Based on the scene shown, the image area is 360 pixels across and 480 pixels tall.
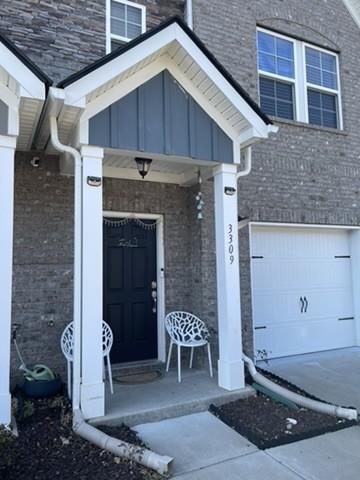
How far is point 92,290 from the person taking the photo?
410 centimetres

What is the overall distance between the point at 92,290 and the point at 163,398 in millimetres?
1536

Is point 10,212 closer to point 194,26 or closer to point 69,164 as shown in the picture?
point 69,164

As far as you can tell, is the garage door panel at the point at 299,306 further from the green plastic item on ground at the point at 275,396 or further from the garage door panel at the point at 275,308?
the green plastic item on ground at the point at 275,396

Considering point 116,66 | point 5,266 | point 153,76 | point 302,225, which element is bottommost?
point 5,266

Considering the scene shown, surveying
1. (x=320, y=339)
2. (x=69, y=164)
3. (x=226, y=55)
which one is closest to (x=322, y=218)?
(x=320, y=339)

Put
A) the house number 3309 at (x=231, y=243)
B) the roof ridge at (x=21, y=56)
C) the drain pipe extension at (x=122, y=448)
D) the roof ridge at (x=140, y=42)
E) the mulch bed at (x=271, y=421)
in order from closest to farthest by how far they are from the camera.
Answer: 1. the drain pipe extension at (x=122, y=448)
2. the roof ridge at (x=21, y=56)
3. the mulch bed at (x=271, y=421)
4. the roof ridge at (x=140, y=42)
5. the house number 3309 at (x=231, y=243)

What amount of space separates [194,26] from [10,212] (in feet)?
14.2

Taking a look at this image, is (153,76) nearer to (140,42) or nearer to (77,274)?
(140,42)

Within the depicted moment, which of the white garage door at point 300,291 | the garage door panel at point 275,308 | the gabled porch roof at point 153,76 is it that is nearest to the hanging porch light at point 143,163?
the gabled porch roof at point 153,76

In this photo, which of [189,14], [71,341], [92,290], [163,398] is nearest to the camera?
[92,290]

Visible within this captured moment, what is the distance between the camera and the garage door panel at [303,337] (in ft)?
21.9

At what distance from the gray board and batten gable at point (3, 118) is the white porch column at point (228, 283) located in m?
2.54

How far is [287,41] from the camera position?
7.36m

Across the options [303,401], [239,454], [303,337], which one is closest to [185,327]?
[303,401]
